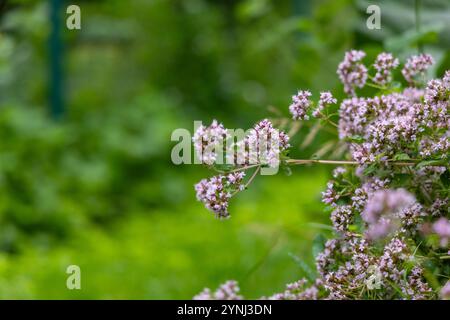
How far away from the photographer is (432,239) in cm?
138

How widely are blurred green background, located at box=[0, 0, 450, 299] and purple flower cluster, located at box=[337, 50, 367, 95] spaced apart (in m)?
0.48

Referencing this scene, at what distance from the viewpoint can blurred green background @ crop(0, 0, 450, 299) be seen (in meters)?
3.35

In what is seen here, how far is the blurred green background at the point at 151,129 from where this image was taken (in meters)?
3.35

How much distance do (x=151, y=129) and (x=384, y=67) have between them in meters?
3.95

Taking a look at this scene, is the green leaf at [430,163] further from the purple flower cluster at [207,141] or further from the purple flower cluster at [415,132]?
the purple flower cluster at [207,141]

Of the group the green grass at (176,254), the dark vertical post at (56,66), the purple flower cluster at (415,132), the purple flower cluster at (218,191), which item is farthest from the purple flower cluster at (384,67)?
the dark vertical post at (56,66)

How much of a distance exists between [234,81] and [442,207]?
5.32 meters

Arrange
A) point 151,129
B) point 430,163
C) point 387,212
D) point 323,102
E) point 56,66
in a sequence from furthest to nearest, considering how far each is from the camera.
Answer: point 151,129 → point 56,66 → point 323,102 → point 430,163 → point 387,212

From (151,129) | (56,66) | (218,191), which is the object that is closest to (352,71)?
(218,191)

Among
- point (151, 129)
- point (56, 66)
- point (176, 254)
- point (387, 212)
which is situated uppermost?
point (56, 66)

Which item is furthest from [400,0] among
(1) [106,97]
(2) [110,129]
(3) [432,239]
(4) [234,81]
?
(4) [234,81]

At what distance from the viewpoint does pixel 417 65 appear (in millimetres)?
1627

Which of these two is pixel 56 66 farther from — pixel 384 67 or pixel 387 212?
pixel 387 212

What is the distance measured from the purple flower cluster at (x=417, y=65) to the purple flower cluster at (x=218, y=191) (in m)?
0.48
